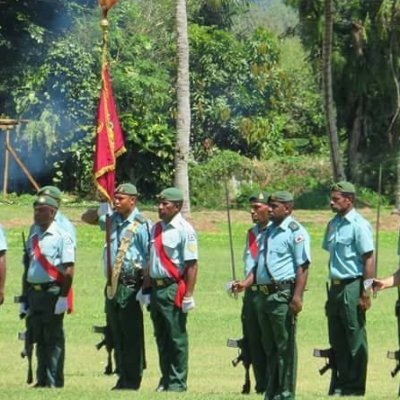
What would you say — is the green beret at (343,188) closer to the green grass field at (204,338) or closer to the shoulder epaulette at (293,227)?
the shoulder epaulette at (293,227)

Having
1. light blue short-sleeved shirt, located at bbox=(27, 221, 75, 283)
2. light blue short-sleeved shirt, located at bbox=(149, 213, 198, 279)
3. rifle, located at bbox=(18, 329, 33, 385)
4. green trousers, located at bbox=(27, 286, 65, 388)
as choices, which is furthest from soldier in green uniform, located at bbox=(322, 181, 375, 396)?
rifle, located at bbox=(18, 329, 33, 385)

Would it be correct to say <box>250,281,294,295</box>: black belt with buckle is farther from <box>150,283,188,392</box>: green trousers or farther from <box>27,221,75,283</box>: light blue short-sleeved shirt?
<box>27,221,75,283</box>: light blue short-sleeved shirt

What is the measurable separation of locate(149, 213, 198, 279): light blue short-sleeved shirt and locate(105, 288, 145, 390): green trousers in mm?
415

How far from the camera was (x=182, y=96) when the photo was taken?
112ft

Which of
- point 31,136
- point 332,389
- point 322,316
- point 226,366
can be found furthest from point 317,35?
point 332,389

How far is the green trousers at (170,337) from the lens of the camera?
45.5ft

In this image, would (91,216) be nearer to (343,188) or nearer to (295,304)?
(343,188)

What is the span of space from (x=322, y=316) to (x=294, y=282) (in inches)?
349

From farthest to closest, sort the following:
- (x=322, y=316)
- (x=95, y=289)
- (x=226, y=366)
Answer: (x=95, y=289), (x=322, y=316), (x=226, y=366)

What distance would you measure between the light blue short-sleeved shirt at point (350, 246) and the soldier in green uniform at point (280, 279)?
33.5 inches

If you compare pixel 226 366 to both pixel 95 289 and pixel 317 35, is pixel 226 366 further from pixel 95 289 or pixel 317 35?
pixel 317 35

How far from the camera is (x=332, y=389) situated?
1394 cm

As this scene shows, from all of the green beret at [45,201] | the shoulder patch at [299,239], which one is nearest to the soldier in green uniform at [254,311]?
the shoulder patch at [299,239]

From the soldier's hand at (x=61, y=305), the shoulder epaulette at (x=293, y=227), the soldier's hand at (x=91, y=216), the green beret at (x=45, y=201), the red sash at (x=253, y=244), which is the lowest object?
the soldier's hand at (x=61, y=305)
